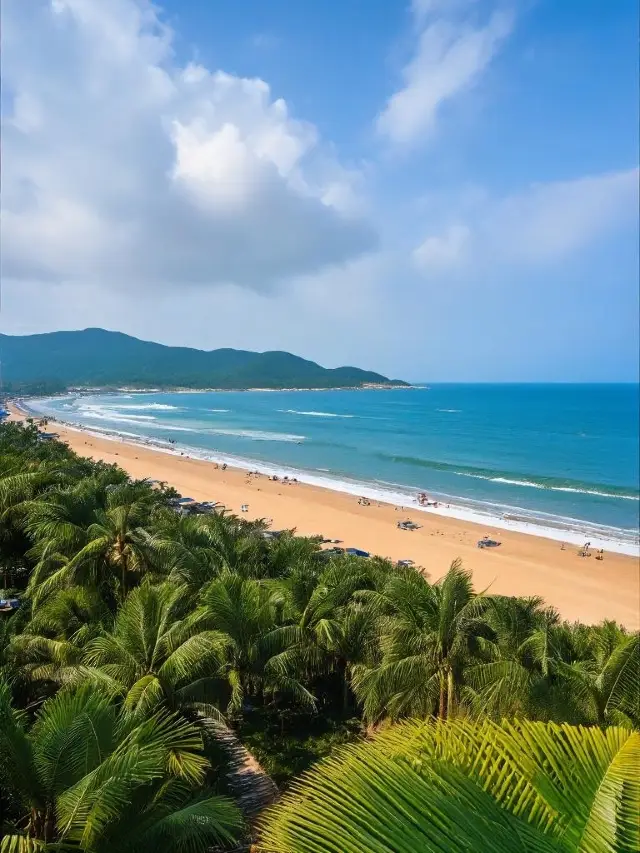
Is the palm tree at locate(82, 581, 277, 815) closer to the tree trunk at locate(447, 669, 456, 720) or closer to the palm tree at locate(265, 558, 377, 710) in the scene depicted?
the palm tree at locate(265, 558, 377, 710)

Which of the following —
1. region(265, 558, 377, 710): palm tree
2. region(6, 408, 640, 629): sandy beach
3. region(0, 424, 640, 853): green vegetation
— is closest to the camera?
region(0, 424, 640, 853): green vegetation

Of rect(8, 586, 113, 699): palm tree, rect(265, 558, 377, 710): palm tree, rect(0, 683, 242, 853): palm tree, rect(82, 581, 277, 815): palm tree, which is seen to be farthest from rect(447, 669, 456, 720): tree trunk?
rect(8, 586, 113, 699): palm tree

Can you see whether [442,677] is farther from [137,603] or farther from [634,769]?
[634,769]

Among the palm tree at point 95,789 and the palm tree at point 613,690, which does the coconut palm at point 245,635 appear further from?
the palm tree at point 613,690

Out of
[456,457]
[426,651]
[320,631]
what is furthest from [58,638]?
[456,457]

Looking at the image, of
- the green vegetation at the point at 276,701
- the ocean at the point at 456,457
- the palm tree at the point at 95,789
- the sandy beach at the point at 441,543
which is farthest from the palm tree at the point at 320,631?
the ocean at the point at 456,457

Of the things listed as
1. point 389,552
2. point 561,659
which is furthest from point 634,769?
point 389,552
